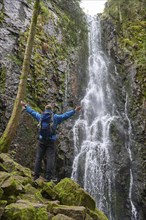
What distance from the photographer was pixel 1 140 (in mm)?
8023

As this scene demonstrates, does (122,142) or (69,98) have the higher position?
(69,98)

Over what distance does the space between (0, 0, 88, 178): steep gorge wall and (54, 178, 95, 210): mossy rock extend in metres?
4.90

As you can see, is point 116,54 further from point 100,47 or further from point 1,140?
point 1,140

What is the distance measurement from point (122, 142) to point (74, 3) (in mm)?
10912

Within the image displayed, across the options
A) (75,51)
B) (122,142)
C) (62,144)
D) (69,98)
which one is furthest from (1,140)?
(75,51)

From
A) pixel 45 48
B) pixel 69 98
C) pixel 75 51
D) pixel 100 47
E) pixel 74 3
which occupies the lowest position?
pixel 69 98

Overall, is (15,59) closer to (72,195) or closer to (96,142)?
(96,142)

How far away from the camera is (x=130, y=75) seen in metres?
19.0

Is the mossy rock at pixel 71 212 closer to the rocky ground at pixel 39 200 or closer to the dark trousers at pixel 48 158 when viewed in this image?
the rocky ground at pixel 39 200

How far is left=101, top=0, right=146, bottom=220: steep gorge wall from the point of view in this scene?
45.8 feet

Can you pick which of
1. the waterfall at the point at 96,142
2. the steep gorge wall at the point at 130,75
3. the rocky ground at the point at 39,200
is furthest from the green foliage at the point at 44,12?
the rocky ground at the point at 39,200

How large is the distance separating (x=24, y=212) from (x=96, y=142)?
35.3ft

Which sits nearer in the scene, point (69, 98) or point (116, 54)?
point (69, 98)

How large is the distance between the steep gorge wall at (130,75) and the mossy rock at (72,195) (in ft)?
26.4
